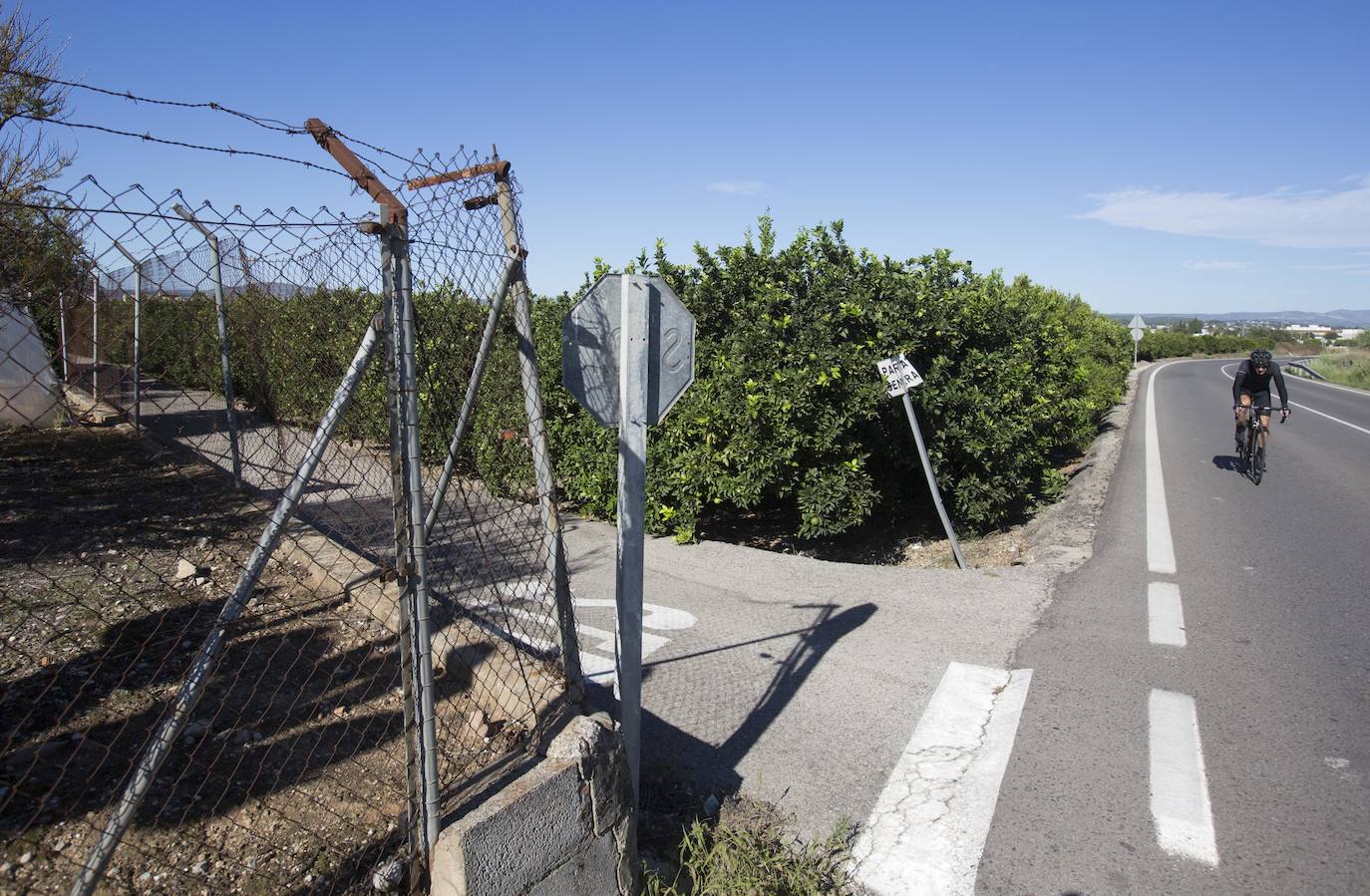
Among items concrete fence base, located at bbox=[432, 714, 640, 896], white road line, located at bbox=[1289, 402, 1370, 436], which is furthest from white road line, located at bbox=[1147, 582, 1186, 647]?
white road line, located at bbox=[1289, 402, 1370, 436]

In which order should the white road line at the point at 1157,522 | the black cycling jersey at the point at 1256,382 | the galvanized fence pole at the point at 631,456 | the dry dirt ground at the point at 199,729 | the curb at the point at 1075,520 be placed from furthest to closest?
the black cycling jersey at the point at 1256,382 < the curb at the point at 1075,520 < the white road line at the point at 1157,522 < the galvanized fence pole at the point at 631,456 < the dry dirt ground at the point at 199,729

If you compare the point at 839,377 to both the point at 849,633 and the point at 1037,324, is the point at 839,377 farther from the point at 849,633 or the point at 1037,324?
the point at 1037,324

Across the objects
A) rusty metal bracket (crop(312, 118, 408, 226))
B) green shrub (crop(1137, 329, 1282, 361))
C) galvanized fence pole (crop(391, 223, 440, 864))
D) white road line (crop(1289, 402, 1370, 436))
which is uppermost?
green shrub (crop(1137, 329, 1282, 361))

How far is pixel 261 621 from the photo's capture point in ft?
14.7

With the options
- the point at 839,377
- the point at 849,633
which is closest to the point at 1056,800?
the point at 849,633

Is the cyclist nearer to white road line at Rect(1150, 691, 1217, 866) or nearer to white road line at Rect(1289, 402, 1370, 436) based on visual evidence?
white road line at Rect(1289, 402, 1370, 436)

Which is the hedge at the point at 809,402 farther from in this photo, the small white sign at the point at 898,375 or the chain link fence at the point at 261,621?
the chain link fence at the point at 261,621

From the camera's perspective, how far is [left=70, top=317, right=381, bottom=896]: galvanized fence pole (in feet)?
7.00

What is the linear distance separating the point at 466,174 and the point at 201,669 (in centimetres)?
218

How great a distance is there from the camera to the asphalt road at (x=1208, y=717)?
3299 millimetres

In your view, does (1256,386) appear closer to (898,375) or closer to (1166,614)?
(898,375)

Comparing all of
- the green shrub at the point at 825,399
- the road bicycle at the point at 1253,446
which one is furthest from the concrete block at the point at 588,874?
the road bicycle at the point at 1253,446

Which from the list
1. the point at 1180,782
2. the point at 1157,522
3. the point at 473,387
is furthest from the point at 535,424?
the point at 1157,522

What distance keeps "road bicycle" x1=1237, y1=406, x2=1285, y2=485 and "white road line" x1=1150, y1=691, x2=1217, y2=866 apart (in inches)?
307
